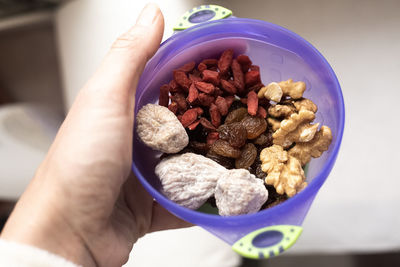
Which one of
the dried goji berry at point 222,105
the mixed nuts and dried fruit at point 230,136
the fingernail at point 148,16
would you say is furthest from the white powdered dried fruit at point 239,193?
the fingernail at point 148,16

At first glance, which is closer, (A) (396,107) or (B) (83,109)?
(B) (83,109)

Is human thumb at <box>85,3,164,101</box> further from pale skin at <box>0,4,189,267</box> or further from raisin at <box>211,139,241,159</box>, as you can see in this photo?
raisin at <box>211,139,241,159</box>

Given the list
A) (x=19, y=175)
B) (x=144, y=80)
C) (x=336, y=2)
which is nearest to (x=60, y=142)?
(x=144, y=80)

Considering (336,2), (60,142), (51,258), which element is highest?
(336,2)

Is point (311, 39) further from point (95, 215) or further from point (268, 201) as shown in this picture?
point (95, 215)

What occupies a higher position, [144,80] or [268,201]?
[144,80]

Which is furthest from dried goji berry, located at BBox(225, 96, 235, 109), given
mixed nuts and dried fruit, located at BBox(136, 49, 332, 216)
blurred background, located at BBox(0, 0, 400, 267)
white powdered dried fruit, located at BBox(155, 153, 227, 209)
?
blurred background, located at BBox(0, 0, 400, 267)
